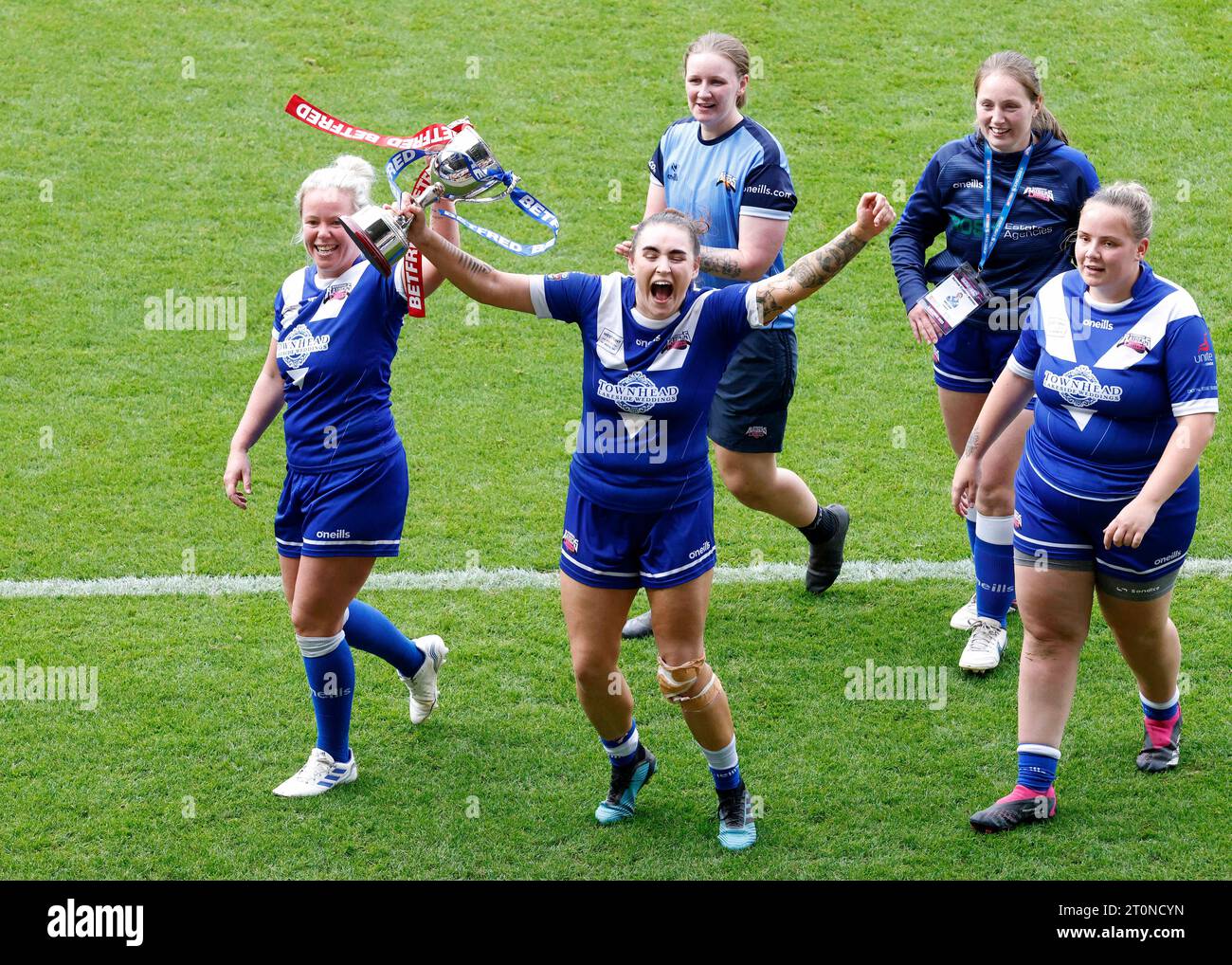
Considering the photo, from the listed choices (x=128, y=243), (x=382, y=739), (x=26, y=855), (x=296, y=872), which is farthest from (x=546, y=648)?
(x=128, y=243)

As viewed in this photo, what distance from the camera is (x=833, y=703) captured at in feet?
20.9

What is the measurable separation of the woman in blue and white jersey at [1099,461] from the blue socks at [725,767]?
89cm

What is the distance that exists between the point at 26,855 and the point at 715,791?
8.28 feet

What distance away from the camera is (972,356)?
21.0 feet

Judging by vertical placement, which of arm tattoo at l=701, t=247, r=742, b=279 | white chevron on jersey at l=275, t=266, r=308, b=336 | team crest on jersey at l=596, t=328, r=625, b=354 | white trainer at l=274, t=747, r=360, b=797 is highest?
arm tattoo at l=701, t=247, r=742, b=279

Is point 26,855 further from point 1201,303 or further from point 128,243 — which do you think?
point 1201,303

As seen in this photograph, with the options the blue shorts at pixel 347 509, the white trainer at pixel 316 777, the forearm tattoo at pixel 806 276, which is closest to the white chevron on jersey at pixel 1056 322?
the forearm tattoo at pixel 806 276

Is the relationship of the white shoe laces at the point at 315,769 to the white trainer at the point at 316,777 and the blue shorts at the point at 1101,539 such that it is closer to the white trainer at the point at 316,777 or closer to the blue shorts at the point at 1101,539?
the white trainer at the point at 316,777

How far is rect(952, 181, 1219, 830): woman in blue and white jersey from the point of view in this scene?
5020 mm

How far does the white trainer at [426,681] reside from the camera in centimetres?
620

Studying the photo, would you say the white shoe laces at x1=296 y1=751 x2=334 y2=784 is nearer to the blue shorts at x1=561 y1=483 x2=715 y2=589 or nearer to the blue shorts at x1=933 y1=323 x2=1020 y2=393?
the blue shorts at x1=561 y1=483 x2=715 y2=589

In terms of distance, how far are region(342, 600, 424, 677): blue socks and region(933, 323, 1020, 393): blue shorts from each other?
8.38 feet

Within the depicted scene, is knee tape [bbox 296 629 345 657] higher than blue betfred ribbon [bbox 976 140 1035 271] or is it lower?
lower

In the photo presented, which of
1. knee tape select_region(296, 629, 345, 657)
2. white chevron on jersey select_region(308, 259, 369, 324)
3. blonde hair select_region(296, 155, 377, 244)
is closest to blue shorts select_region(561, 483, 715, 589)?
knee tape select_region(296, 629, 345, 657)
